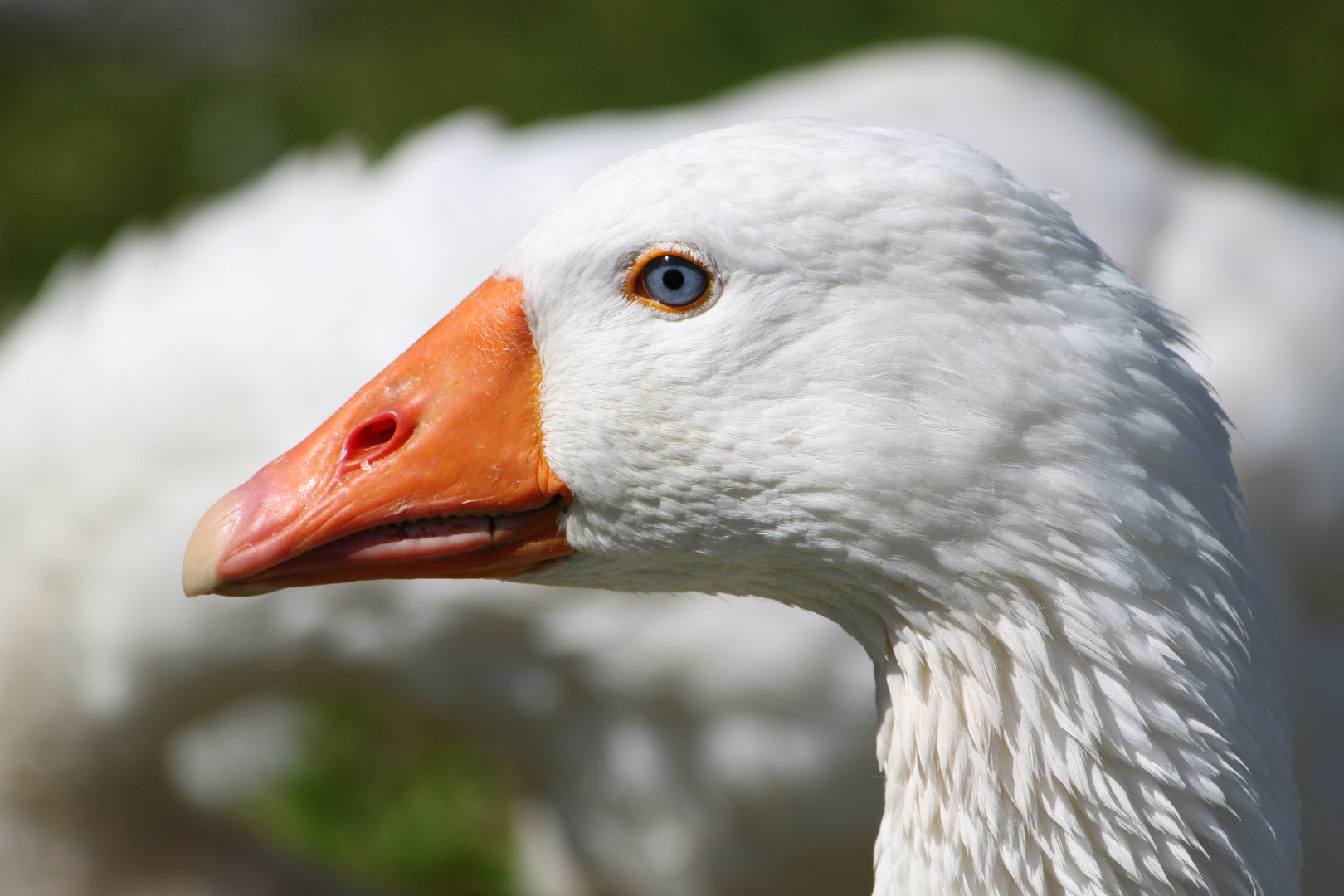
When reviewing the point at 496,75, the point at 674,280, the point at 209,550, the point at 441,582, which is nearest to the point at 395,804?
the point at 441,582

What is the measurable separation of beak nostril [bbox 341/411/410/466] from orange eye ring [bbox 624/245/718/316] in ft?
1.21

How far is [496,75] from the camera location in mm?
8070

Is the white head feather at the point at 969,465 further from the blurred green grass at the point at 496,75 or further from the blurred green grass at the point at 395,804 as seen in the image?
the blurred green grass at the point at 496,75

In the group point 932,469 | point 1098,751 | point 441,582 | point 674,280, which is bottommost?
point 441,582

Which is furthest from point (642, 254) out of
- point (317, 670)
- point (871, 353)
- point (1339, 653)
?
point (1339, 653)

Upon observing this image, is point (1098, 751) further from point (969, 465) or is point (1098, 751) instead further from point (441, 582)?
point (441, 582)

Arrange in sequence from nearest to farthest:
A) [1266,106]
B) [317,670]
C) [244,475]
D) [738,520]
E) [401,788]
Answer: [738,520] → [244,475] → [317,670] → [401,788] → [1266,106]

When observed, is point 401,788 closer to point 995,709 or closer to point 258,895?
point 258,895

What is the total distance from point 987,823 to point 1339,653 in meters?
2.13

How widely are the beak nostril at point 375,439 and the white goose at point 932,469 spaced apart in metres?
0.02

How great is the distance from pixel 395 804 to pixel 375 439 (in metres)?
3.28

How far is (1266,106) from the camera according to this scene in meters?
6.75

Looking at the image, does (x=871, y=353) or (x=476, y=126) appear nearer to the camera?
(x=871, y=353)

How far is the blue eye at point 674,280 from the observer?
170cm
